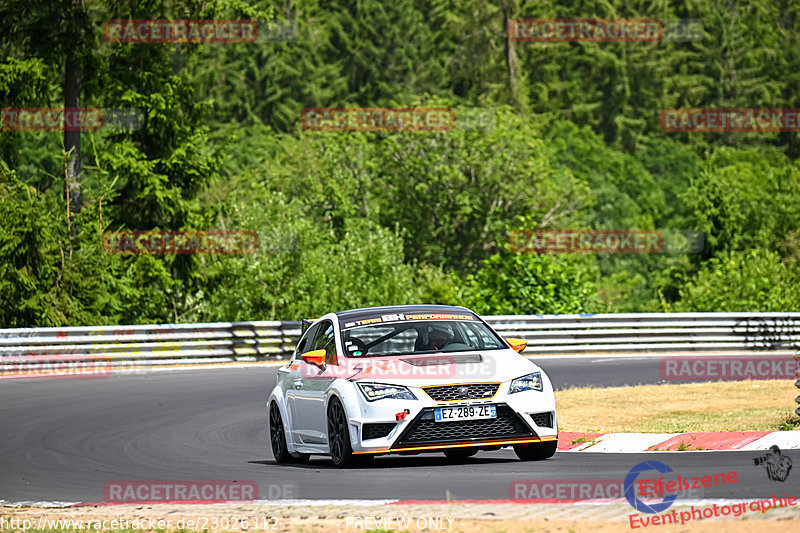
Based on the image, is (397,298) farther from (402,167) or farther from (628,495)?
(628,495)

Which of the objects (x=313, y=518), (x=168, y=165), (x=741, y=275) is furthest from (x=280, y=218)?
(x=313, y=518)

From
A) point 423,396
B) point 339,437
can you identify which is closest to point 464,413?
point 423,396

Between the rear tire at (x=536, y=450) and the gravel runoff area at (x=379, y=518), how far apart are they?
291cm

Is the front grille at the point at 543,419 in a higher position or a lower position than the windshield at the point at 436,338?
lower

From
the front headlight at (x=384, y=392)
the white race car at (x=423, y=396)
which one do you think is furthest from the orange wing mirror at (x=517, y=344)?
the front headlight at (x=384, y=392)

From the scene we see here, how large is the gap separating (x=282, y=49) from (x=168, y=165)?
49.4 m

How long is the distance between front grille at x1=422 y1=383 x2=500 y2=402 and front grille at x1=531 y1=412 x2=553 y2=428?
44 centimetres

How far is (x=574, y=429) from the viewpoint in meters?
15.6
